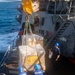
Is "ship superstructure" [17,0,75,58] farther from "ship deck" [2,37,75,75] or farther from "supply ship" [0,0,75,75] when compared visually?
"ship deck" [2,37,75,75]

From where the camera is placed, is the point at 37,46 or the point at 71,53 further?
the point at 71,53

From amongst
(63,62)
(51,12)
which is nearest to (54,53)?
(63,62)

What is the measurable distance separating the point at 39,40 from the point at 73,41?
3558 millimetres

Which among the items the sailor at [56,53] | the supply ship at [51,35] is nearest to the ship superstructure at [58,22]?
the supply ship at [51,35]

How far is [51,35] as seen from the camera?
113ft

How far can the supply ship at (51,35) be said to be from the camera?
93.1 feet

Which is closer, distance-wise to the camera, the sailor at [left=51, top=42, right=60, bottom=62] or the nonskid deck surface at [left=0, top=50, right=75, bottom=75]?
the nonskid deck surface at [left=0, top=50, right=75, bottom=75]

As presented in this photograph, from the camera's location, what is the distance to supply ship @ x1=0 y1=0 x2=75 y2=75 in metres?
28.4

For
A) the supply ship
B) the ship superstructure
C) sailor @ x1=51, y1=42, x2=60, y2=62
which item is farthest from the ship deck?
the ship superstructure

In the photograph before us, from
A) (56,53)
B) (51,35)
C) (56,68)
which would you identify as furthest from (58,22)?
(56,68)

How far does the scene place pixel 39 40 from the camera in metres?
29.9

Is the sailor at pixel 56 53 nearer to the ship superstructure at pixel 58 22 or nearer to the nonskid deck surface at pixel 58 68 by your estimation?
the nonskid deck surface at pixel 58 68

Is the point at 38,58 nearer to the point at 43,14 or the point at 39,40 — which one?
the point at 39,40

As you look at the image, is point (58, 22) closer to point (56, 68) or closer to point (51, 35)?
point (51, 35)
